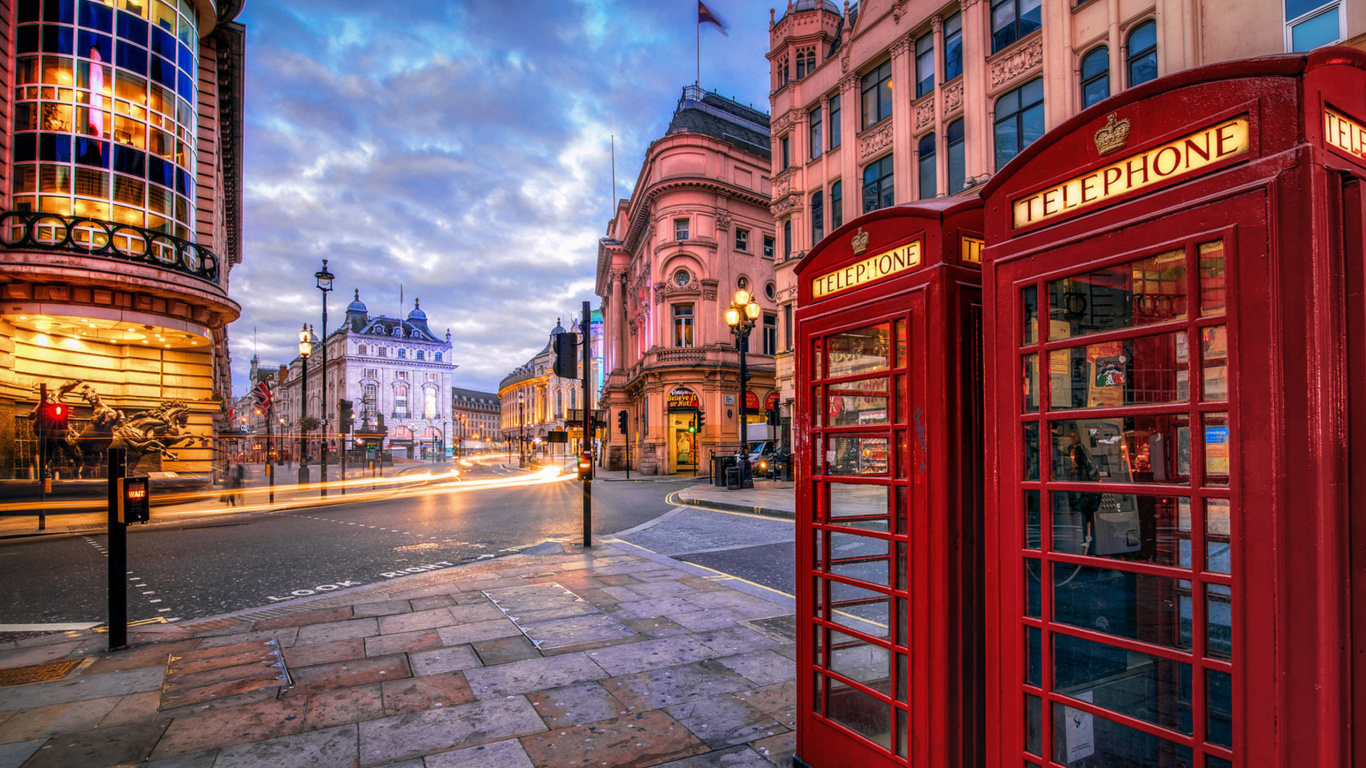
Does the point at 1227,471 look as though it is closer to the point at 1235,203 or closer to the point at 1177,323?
the point at 1177,323

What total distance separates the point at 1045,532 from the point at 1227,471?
1.70 ft

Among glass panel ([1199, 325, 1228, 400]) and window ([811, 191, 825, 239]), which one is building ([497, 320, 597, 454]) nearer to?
window ([811, 191, 825, 239])

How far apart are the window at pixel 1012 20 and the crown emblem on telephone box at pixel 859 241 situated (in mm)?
19478

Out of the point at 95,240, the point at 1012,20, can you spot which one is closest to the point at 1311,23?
the point at 1012,20

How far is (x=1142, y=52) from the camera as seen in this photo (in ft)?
50.7

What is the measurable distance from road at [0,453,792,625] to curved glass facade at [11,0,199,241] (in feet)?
35.0

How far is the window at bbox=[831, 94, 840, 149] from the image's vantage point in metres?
25.5

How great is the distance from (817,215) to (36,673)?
25318 millimetres

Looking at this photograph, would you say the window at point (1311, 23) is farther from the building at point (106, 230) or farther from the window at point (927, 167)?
the building at point (106, 230)

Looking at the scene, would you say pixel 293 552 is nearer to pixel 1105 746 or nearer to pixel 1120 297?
pixel 1105 746

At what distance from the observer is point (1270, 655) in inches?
65.9

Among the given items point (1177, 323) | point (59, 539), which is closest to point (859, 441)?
point (1177, 323)

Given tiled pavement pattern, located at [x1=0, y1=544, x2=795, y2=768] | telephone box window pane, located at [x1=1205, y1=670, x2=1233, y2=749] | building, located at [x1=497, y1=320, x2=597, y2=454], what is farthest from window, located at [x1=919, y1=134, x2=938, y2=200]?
building, located at [x1=497, y1=320, x2=597, y2=454]

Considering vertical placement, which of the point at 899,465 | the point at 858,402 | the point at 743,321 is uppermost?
the point at 743,321
